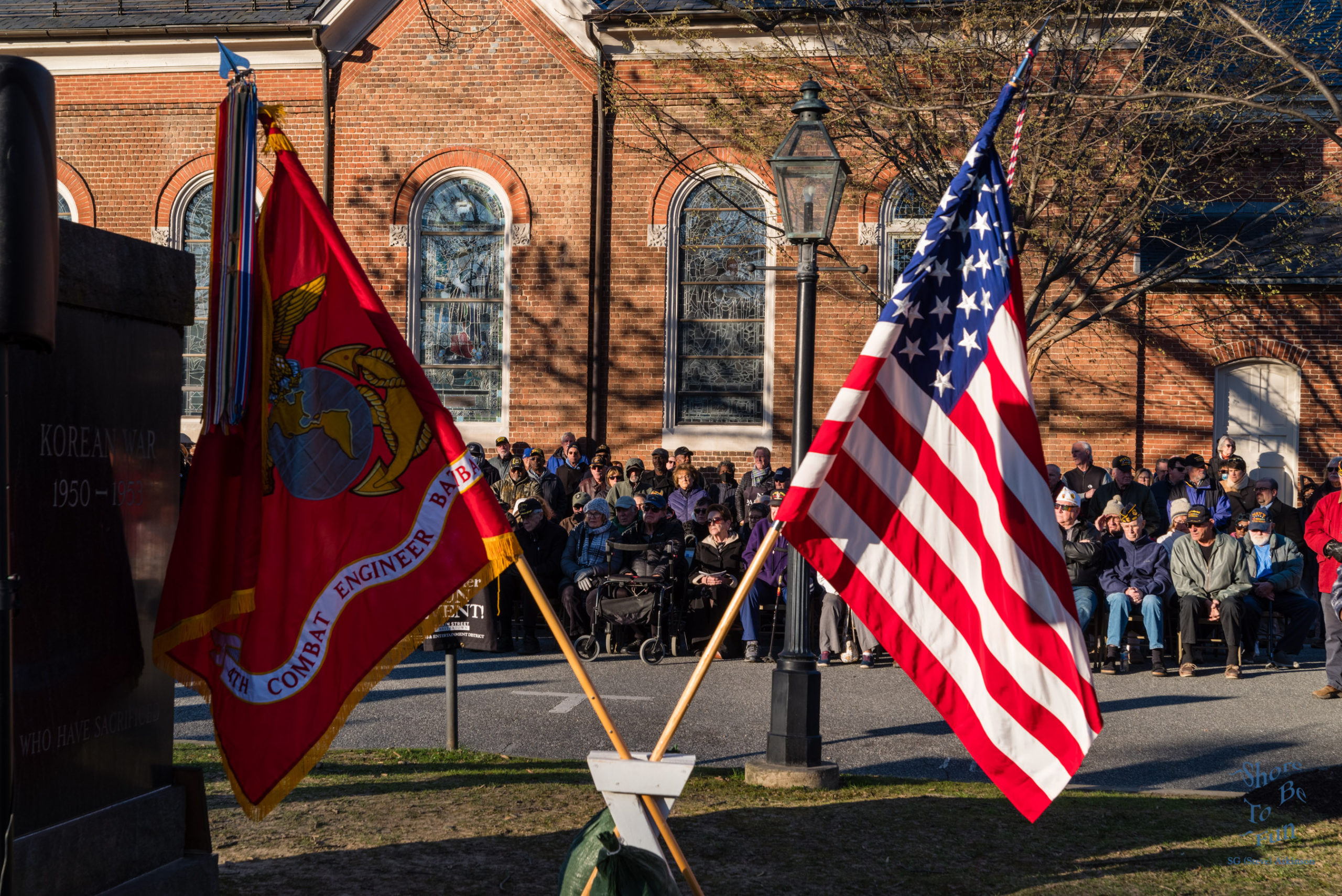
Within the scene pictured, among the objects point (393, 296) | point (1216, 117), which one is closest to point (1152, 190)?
point (1216, 117)

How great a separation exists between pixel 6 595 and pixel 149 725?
1.88 m

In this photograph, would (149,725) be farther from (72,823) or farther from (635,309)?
(635,309)

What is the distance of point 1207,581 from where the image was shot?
37.9ft

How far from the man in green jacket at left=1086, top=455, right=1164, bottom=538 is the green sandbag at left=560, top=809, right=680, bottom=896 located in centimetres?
1130

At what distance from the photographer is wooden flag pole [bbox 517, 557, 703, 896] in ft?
12.0

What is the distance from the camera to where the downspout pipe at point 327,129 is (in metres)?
18.9

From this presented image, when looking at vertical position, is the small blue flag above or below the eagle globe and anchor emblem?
above

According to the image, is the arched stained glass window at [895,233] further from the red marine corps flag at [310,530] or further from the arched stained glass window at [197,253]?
the red marine corps flag at [310,530]

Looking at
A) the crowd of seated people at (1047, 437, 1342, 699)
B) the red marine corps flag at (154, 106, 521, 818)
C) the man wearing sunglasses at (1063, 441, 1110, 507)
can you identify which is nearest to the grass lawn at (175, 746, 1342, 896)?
the red marine corps flag at (154, 106, 521, 818)

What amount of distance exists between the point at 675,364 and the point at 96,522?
15.0 m

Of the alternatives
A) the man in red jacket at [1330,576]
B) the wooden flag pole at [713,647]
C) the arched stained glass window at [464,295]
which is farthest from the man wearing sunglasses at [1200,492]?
the wooden flag pole at [713,647]

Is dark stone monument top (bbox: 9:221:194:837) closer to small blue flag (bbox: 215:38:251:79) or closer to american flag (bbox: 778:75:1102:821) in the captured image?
small blue flag (bbox: 215:38:251:79)

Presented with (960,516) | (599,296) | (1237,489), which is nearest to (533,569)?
(599,296)

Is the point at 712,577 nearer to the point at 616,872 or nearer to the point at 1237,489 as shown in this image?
the point at 1237,489
